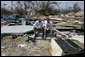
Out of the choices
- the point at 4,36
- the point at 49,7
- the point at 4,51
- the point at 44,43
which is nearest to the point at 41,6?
the point at 49,7

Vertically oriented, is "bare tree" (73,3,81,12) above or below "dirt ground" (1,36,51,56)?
above

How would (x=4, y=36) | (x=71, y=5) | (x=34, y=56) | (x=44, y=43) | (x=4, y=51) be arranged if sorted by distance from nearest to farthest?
1. (x=34, y=56)
2. (x=4, y=51)
3. (x=44, y=43)
4. (x=4, y=36)
5. (x=71, y=5)

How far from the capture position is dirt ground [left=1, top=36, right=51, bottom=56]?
5.90m

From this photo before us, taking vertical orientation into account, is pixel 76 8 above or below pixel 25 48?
above

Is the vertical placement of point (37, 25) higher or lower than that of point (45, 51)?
higher

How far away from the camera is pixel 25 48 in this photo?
647 cm

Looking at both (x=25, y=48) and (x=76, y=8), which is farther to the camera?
(x=76, y=8)

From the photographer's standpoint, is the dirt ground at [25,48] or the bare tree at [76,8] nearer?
the dirt ground at [25,48]

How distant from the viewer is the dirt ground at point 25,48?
590cm

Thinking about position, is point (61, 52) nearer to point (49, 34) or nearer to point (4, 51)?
point (4, 51)

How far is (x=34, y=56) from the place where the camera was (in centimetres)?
560

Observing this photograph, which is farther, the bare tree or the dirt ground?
the bare tree

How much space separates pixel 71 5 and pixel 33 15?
3885 mm

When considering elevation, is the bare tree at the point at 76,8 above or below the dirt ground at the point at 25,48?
above
